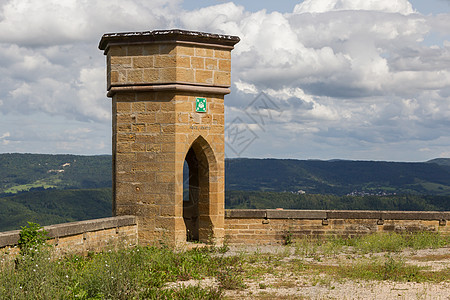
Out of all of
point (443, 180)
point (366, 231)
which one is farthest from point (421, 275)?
point (443, 180)

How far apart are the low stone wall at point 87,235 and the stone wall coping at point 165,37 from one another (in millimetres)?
3724

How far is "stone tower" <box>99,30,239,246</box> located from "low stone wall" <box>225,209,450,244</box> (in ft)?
5.10

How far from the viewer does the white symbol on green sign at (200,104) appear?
419 inches

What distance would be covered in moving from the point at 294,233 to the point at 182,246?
9.49ft

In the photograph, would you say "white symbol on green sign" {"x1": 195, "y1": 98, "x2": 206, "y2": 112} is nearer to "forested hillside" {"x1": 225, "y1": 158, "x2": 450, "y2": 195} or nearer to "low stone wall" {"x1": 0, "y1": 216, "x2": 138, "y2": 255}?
"low stone wall" {"x1": 0, "y1": 216, "x2": 138, "y2": 255}

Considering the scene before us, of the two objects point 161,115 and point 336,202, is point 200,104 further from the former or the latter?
point 336,202

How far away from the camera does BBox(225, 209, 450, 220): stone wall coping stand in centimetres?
1155

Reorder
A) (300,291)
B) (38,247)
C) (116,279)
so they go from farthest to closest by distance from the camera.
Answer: (38,247) → (300,291) → (116,279)

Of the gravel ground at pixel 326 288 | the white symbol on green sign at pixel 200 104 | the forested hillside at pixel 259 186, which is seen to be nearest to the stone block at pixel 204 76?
the white symbol on green sign at pixel 200 104

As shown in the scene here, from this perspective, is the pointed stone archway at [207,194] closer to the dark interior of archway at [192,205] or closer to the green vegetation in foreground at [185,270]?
the dark interior of archway at [192,205]

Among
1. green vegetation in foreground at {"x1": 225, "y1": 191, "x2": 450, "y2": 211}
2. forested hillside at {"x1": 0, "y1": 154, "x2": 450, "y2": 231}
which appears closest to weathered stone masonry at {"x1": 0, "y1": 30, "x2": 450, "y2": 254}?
green vegetation in foreground at {"x1": 225, "y1": 191, "x2": 450, "y2": 211}

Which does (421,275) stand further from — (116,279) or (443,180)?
(443,180)

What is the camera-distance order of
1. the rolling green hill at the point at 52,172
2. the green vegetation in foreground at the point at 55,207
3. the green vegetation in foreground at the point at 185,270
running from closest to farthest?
1. the green vegetation in foreground at the point at 185,270
2. the green vegetation in foreground at the point at 55,207
3. the rolling green hill at the point at 52,172

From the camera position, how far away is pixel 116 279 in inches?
251
